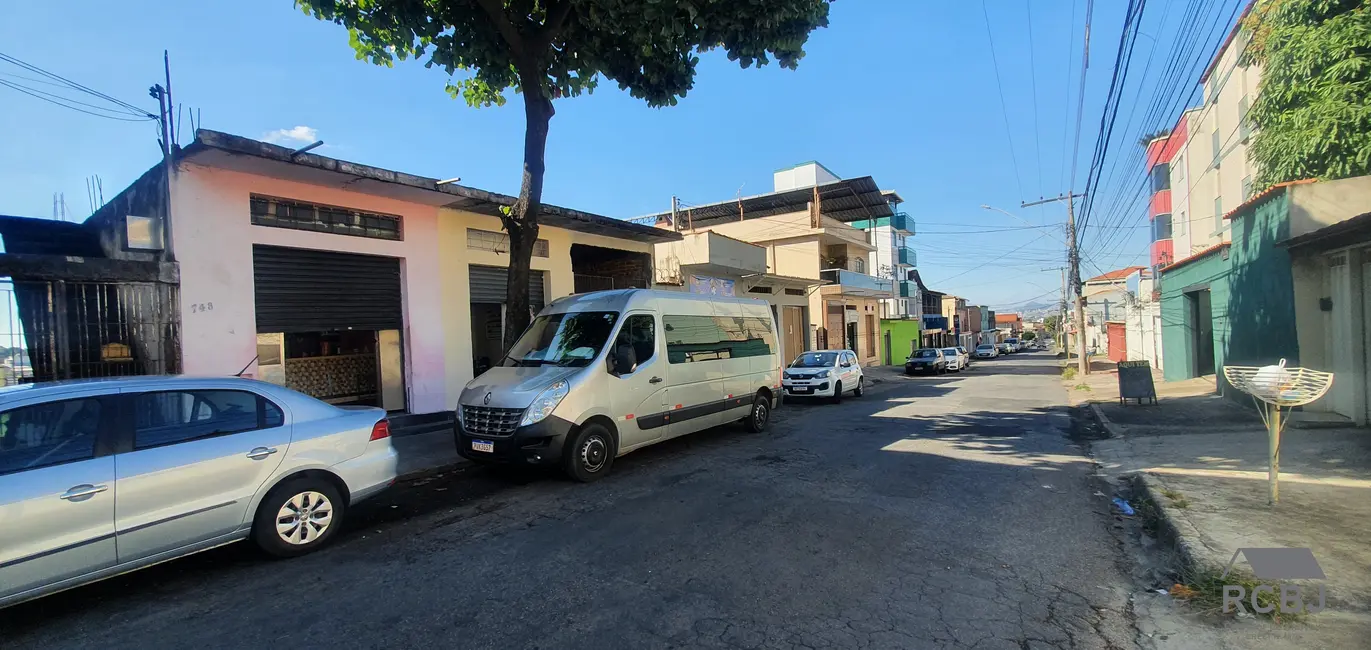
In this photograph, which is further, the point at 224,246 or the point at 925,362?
the point at 925,362

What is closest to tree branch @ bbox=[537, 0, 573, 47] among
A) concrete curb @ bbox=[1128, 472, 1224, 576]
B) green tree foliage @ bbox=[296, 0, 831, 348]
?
green tree foliage @ bbox=[296, 0, 831, 348]

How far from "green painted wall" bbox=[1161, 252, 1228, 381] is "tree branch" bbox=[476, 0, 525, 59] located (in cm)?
1471

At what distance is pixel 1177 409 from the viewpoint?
11.6 meters

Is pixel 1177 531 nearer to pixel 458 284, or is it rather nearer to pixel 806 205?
pixel 458 284

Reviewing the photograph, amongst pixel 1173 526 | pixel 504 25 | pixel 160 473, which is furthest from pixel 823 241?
pixel 160 473

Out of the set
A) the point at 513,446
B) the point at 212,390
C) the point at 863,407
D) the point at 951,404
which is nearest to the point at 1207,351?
Answer: the point at 951,404

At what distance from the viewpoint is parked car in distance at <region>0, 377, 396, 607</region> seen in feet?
11.2

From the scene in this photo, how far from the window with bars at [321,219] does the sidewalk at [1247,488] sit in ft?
38.0

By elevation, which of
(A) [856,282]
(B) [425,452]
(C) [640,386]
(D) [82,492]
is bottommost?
(B) [425,452]

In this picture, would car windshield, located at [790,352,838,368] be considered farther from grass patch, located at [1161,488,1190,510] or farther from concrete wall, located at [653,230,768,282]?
grass patch, located at [1161,488,1190,510]

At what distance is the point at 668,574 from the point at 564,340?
4.08m

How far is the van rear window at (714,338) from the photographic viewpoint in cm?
823

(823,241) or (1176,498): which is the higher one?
(823,241)

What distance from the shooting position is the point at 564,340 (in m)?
7.48
